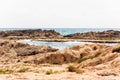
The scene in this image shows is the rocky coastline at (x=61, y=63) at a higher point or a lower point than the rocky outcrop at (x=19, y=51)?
higher

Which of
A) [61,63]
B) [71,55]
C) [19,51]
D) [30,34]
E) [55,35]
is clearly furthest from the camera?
[30,34]

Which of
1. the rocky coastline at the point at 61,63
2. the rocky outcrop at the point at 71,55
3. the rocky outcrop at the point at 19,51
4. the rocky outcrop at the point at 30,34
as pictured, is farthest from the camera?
the rocky outcrop at the point at 30,34

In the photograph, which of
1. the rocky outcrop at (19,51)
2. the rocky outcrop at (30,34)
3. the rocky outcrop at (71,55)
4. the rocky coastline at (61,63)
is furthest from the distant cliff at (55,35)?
the rocky outcrop at (71,55)

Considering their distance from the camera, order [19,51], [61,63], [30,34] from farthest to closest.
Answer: [30,34]
[19,51]
[61,63]

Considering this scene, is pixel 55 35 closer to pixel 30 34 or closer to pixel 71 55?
pixel 30 34

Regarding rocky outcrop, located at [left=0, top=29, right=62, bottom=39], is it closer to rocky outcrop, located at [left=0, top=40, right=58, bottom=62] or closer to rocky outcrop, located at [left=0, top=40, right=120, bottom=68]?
rocky outcrop, located at [left=0, top=40, right=58, bottom=62]

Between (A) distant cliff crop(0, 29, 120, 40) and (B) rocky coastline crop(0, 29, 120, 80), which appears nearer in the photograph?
(B) rocky coastline crop(0, 29, 120, 80)

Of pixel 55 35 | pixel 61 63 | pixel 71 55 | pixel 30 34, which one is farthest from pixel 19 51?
pixel 30 34

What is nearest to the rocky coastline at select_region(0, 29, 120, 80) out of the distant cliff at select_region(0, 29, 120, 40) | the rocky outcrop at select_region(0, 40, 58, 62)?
the rocky outcrop at select_region(0, 40, 58, 62)

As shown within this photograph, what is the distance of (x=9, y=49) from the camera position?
45562mm

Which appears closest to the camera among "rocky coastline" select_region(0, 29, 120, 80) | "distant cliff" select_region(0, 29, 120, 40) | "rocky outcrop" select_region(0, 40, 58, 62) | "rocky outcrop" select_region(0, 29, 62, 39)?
"rocky coastline" select_region(0, 29, 120, 80)

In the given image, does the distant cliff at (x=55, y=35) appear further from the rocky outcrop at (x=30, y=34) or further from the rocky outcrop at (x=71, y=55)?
the rocky outcrop at (x=71, y=55)

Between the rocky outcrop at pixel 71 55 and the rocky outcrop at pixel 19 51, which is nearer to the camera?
the rocky outcrop at pixel 71 55

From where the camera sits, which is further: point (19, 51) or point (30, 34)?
point (30, 34)
